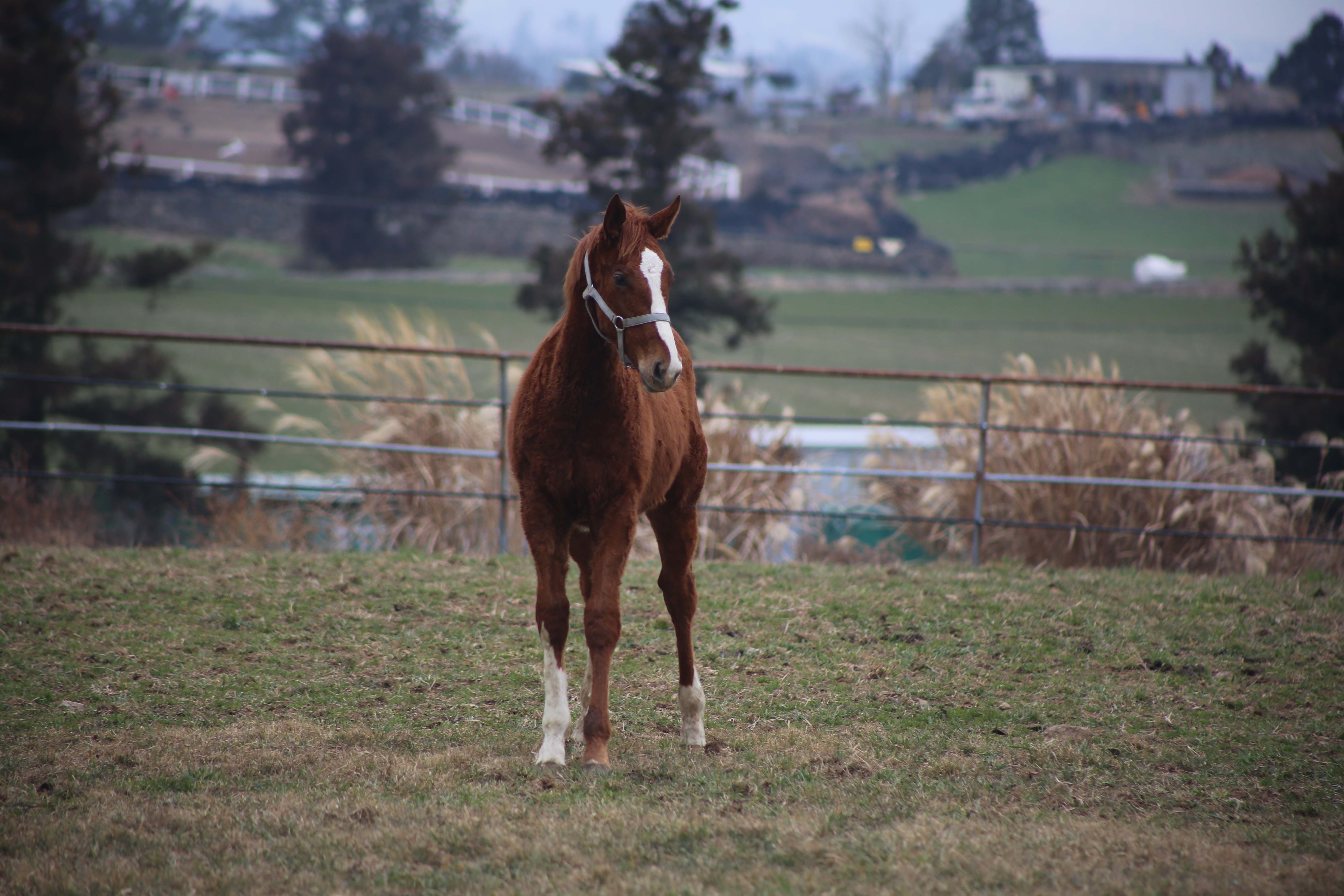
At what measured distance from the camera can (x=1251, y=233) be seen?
49938mm

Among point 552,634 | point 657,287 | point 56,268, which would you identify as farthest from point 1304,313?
point 56,268

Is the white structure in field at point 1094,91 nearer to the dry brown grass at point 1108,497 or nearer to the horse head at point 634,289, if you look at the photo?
the dry brown grass at point 1108,497

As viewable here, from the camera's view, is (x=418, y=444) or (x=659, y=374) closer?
(x=659, y=374)

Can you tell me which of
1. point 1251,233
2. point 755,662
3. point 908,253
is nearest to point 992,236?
point 908,253

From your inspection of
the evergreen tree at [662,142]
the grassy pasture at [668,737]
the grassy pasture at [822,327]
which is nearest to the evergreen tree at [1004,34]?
the grassy pasture at [822,327]

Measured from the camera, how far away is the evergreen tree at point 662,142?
13078mm

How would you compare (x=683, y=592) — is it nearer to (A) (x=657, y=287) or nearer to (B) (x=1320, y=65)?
(A) (x=657, y=287)

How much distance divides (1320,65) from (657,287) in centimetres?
5873

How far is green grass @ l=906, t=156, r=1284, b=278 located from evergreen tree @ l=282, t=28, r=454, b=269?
25111mm

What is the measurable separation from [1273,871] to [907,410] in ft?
62.0

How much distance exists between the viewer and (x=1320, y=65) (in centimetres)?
4978

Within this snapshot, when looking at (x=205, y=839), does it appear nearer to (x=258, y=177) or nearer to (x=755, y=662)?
(x=755, y=662)

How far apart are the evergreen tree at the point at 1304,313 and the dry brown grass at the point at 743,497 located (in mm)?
5396

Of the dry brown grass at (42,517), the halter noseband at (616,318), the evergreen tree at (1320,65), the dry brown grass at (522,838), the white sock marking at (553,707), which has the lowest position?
the dry brown grass at (42,517)
